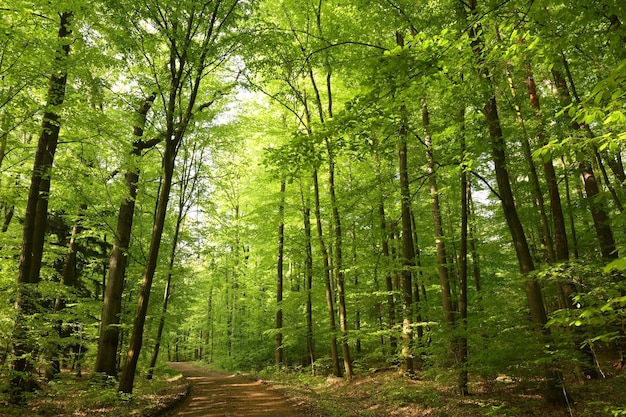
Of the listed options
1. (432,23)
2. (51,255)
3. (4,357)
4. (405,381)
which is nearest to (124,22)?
(432,23)

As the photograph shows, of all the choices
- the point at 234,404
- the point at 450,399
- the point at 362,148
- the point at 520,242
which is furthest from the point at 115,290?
the point at 520,242

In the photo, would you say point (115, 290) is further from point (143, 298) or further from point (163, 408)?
point (163, 408)

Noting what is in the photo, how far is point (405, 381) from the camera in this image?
1101cm

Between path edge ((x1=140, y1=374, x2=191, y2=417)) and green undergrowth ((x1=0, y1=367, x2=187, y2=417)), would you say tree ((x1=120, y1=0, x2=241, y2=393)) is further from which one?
path edge ((x1=140, y1=374, x2=191, y2=417))

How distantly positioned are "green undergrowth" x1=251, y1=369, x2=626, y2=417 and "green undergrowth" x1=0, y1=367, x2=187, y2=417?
165 inches

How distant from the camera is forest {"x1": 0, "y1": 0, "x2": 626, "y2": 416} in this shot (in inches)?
195

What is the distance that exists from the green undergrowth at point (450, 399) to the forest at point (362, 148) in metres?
0.44

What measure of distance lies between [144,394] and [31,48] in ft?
32.0

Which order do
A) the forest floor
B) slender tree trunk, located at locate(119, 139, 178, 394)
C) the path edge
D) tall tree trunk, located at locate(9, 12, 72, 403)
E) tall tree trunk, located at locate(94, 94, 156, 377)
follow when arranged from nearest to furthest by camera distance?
1. tall tree trunk, located at locate(9, 12, 72, 403)
2. the forest floor
3. the path edge
4. slender tree trunk, located at locate(119, 139, 178, 394)
5. tall tree trunk, located at locate(94, 94, 156, 377)

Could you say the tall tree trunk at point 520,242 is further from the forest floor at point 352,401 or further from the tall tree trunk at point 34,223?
the tall tree trunk at point 34,223

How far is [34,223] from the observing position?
8.86 meters

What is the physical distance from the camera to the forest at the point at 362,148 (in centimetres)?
495

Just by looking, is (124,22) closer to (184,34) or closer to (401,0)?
(184,34)

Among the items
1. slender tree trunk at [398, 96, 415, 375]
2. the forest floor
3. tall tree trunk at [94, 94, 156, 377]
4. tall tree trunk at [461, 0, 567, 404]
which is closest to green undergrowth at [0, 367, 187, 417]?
the forest floor
